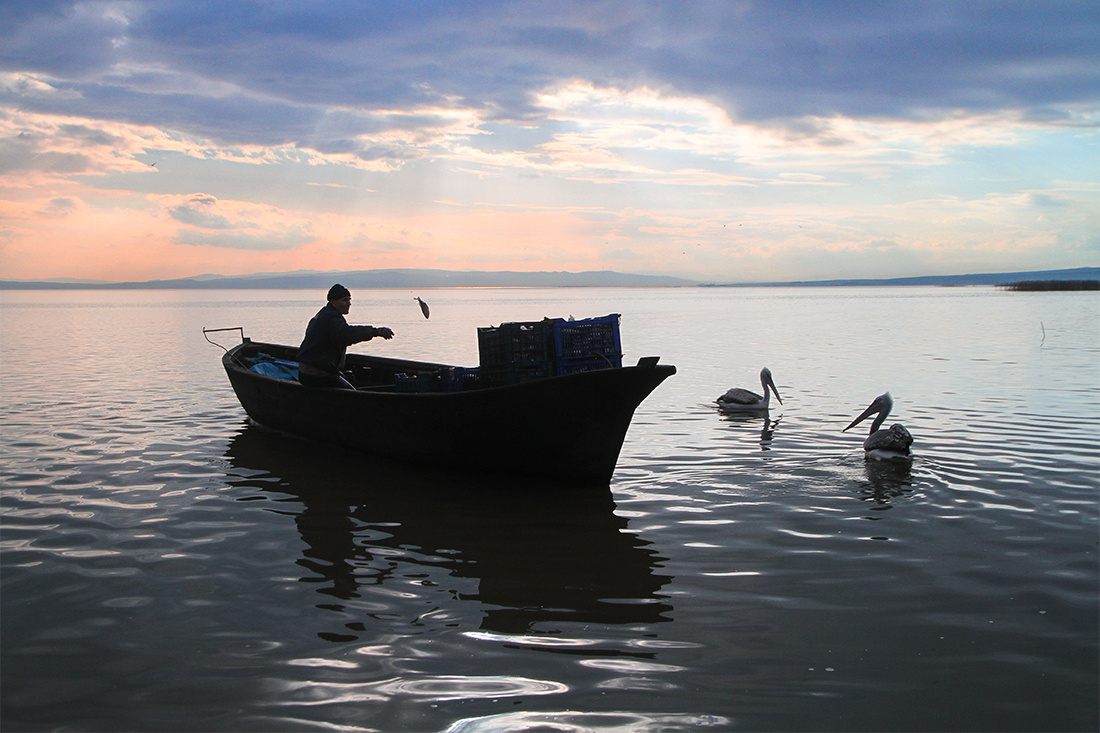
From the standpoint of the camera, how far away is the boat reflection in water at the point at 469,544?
5508 millimetres

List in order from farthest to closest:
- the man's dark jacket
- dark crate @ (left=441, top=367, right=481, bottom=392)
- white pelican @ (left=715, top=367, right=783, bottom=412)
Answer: white pelican @ (left=715, top=367, right=783, bottom=412), dark crate @ (left=441, top=367, right=481, bottom=392), the man's dark jacket

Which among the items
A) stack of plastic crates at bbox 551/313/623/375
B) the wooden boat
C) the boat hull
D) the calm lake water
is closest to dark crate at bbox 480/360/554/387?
stack of plastic crates at bbox 551/313/623/375

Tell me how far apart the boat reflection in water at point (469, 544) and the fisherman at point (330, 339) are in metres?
1.40

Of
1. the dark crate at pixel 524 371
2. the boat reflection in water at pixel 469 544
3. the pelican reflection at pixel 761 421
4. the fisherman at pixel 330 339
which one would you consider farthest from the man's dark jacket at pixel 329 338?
the pelican reflection at pixel 761 421

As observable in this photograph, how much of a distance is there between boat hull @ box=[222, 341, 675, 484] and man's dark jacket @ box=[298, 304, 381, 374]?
1.72ft

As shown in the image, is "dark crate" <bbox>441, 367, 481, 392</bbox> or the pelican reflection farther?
the pelican reflection

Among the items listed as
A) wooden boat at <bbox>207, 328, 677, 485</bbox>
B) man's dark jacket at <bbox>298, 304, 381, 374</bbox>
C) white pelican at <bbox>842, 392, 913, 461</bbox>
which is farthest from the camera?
man's dark jacket at <bbox>298, 304, 381, 374</bbox>

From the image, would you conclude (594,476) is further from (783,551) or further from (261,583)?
(261,583)

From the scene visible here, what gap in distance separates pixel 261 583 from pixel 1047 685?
5585 mm

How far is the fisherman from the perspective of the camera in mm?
10117

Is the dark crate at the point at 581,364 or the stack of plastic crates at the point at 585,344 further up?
the stack of plastic crates at the point at 585,344

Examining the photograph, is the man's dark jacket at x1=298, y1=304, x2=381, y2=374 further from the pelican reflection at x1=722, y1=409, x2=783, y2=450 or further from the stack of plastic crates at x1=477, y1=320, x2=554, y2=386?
the pelican reflection at x1=722, y1=409, x2=783, y2=450

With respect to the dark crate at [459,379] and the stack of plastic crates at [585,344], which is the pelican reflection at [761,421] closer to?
the stack of plastic crates at [585,344]

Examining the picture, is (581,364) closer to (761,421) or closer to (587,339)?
(587,339)
